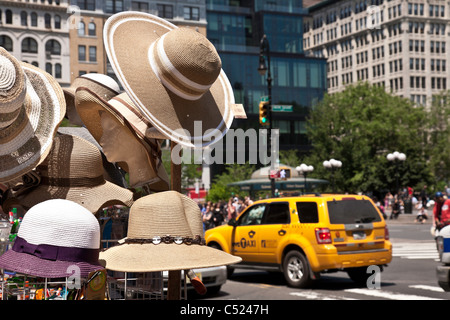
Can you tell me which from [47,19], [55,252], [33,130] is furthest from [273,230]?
[47,19]

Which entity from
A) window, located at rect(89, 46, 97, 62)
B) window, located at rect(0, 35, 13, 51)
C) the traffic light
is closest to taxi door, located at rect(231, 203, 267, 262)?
the traffic light

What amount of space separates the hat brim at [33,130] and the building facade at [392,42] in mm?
98368

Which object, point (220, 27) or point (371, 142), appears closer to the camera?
point (371, 142)

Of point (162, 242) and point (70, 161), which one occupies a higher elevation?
point (70, 161)

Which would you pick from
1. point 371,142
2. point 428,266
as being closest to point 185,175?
point 371,142

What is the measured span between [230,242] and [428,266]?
5345 millimetres

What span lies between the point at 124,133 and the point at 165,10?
6881 centimetres

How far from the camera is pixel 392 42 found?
110m

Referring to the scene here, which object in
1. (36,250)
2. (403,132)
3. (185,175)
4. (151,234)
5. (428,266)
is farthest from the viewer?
(403,132)

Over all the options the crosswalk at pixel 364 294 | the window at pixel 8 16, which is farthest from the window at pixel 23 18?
the crosswalk at pixel 364 294

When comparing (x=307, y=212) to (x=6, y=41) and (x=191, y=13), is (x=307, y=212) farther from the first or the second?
(x=6, y=41)

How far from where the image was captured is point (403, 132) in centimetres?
6712

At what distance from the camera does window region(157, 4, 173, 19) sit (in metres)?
69.2

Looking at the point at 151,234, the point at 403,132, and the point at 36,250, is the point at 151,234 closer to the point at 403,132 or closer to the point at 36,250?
the point at 36,250
